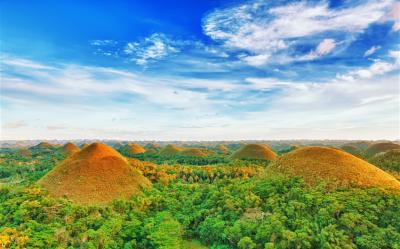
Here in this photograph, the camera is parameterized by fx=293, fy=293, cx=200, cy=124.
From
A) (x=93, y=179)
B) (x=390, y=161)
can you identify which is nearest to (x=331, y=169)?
(x=93, y=179)

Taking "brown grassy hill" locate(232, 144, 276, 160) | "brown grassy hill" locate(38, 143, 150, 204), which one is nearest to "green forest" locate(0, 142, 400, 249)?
"brown grassy hill" locate(38, 143, 150, 204)

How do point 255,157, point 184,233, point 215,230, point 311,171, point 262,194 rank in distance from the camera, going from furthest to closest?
point 255,157, point 311,171, point 262,194, point 184,233, point 215,230

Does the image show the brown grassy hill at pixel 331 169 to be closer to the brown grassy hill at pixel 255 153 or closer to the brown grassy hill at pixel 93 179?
the brown grassy hill at pixel 93 179

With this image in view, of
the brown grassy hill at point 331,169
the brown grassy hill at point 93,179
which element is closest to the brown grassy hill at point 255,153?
the brown grassy hill at point 331,169

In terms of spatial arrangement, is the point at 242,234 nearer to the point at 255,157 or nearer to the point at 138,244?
the point at 138,244

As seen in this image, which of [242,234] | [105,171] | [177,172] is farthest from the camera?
[177,172]

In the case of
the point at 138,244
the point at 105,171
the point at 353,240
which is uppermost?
the point at 105,171

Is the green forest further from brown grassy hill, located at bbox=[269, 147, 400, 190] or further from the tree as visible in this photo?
brown grassy hill, located at bbox=[269, 147, 400, 190]

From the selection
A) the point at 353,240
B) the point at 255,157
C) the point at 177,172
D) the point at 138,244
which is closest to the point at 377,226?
the point at 353,240
